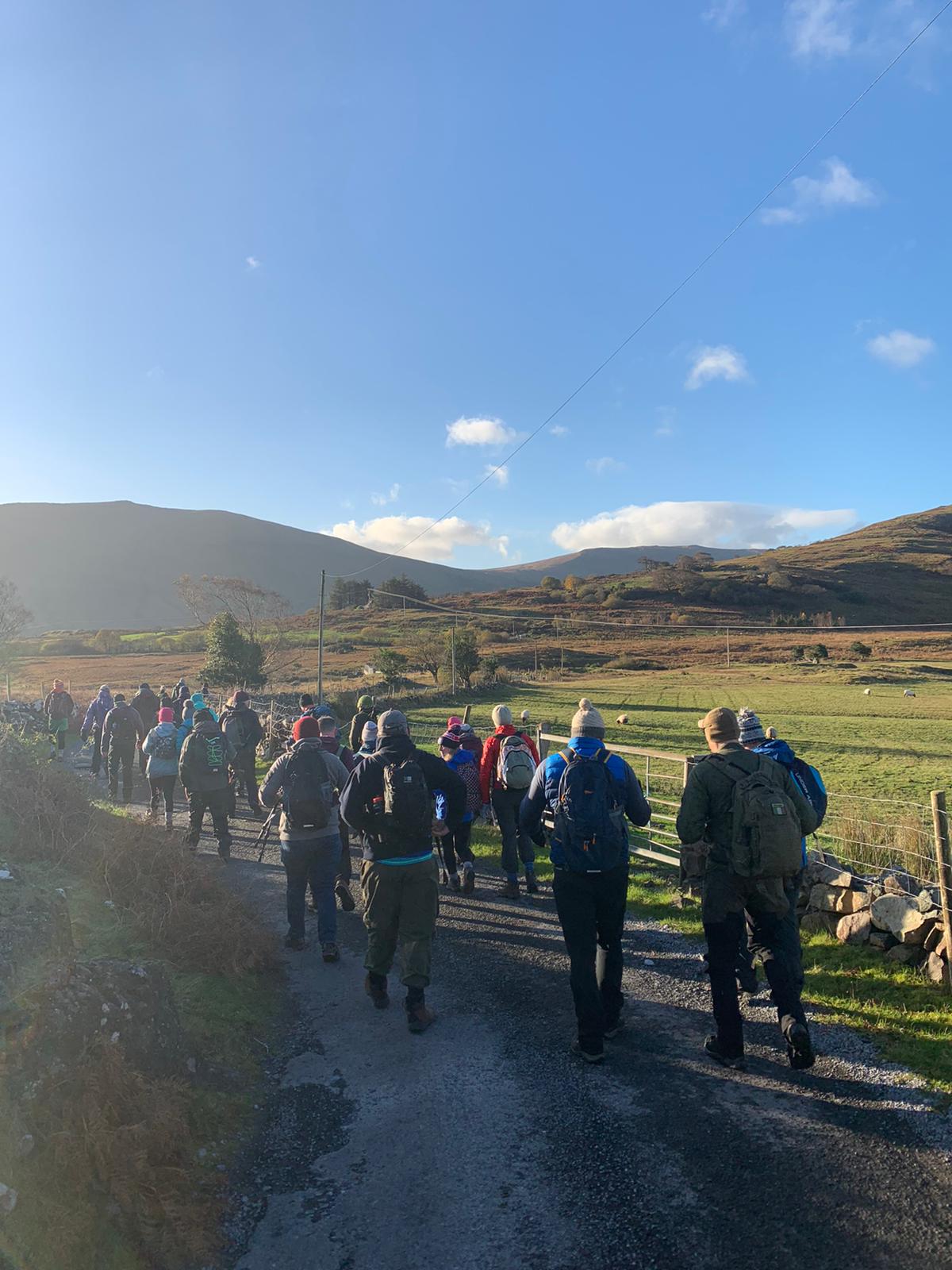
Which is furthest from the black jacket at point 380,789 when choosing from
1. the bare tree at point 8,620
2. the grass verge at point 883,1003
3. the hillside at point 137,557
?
the hillside at point 137,557

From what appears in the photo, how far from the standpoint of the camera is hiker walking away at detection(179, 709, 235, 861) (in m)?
9.25

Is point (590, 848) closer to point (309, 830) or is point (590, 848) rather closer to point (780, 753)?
point (780, 753)

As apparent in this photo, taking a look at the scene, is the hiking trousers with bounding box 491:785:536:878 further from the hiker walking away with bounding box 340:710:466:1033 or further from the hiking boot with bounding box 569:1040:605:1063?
the hiking boot with bounding box 569:1040:605:1063

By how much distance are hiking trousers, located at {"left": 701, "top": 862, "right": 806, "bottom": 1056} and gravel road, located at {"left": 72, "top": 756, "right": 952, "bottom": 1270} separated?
0.30 meters

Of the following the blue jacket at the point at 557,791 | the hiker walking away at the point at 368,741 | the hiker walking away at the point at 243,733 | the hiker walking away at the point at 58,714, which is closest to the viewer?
the blue jacket at the point at 557,791

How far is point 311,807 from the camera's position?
20.9 ft

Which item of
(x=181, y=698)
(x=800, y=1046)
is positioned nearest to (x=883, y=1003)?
(x=800, y=1046)

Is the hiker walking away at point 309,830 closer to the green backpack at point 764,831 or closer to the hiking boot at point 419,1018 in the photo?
the hiking boot at point 419,1018

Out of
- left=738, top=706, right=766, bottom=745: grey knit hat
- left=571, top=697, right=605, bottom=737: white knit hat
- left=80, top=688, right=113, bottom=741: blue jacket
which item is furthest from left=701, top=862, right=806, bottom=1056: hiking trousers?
left=80, top=688, right=113, bottom=741: blue jacket

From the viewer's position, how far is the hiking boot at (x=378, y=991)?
534 cm

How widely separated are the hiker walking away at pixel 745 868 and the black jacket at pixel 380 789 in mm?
1734

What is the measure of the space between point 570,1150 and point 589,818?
1693 mm

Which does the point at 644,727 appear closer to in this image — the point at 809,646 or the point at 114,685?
the point at 114,685

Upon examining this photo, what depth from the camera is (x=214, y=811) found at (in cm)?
941
